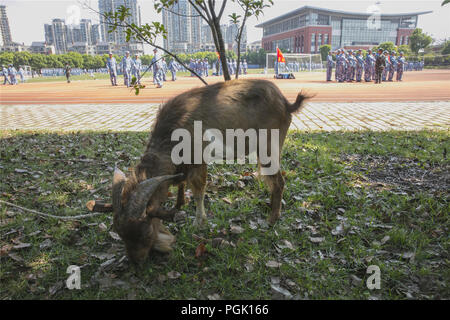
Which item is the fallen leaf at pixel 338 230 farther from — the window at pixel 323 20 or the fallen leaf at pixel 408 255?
the window at pixel 323 20

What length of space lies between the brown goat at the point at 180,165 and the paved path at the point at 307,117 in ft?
17.0

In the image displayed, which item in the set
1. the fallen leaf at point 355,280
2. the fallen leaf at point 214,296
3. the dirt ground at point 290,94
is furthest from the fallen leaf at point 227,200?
the dirt ground at point 290,94

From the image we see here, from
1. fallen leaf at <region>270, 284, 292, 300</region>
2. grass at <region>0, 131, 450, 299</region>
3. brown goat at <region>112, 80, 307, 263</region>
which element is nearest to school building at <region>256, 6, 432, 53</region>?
grass at <region>0, 131, 450, 299</region>

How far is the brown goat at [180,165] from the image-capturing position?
8.52ft

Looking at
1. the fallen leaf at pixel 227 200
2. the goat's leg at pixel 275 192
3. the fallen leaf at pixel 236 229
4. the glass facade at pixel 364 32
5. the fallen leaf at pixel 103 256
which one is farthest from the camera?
the glass facade at pixel 364 32

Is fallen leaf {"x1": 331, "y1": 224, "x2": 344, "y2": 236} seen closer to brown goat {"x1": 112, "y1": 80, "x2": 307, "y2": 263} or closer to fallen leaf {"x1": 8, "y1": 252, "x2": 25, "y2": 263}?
brown goat {"x1": 112, "y1": 80, "x2": 307, "y2": 263}

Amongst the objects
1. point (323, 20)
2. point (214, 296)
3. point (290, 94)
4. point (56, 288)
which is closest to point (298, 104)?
point (214, 296)

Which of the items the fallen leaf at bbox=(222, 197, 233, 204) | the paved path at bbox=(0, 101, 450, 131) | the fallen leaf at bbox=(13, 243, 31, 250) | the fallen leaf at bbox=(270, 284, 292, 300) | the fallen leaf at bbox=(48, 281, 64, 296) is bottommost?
the fallen leaf at bbox=(270, 284, 292, 300)

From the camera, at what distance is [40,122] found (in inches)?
394

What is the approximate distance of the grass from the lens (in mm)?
2898

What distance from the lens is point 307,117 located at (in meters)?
10.1

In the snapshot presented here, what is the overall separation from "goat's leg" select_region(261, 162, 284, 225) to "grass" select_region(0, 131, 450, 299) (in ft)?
0.55
